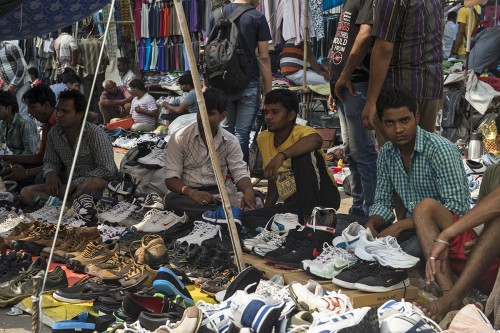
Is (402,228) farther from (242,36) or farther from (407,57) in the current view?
(242,36)

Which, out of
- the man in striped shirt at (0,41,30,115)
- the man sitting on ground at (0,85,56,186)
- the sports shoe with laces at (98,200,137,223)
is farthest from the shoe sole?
the man in striped shirt at (0,41,30,115)

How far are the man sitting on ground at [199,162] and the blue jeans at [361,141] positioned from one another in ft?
2.64

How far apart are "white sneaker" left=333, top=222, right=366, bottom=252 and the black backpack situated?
2554mm

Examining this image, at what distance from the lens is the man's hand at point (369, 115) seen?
15.5 ft

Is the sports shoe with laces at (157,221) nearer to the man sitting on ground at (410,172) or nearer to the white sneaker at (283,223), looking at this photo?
the white sneaker at (283,223)

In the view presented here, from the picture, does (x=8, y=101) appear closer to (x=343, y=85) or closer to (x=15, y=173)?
(x=15, y=173)

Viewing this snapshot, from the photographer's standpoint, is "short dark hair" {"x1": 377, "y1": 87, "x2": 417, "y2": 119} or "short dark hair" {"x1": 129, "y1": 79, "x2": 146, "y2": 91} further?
"short dark hair" {"x1": 129, "y1": 79, "x2": 146, "y2": 91}

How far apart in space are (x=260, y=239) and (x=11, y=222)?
2132 mm

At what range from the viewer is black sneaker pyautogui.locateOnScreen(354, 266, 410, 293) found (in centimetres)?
360

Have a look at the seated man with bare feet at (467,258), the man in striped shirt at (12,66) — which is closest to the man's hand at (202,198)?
the seated man with bare feet at (467,258)

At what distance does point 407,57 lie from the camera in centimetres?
480

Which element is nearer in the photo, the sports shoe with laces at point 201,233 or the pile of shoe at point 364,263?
the pile of shoe at point 364,263

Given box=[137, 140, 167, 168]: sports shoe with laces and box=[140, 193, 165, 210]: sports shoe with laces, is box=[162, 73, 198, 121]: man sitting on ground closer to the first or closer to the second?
box=[137, 140, 167, 168]: sports shoe with laces

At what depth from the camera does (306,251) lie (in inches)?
163
